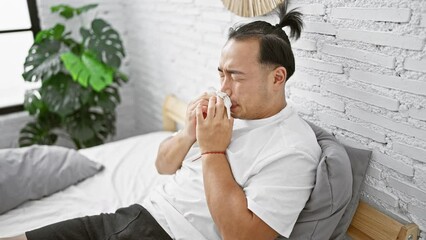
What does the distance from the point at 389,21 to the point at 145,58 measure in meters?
→ 2.11

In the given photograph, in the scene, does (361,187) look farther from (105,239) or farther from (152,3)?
(152,3)

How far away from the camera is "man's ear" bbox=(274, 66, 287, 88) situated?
1301 millimetres

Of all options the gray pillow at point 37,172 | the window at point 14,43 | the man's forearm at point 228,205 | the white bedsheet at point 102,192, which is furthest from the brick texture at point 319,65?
the window at point 14,43

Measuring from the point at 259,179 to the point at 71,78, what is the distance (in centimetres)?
183

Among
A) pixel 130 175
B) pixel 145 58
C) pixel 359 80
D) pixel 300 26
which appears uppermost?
pixel 300 26

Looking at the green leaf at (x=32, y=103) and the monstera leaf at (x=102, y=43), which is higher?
the monstera leaf at (x=102, y=43)

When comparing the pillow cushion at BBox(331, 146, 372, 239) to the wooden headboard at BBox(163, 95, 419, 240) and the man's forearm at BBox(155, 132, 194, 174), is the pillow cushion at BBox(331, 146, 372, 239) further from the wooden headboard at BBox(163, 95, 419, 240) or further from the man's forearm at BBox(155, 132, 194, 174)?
the man's forearm at BBox(155, 132, 194, 174)

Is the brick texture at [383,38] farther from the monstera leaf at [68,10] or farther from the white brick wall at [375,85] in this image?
the monstera leaf at [68,10]

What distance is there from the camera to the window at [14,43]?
9.32 ft

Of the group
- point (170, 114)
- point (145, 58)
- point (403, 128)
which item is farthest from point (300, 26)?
point (145, 58)

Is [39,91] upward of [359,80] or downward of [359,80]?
downward

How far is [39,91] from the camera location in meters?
2.52

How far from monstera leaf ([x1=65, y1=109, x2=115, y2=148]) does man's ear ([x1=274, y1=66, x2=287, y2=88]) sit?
67.9 inches

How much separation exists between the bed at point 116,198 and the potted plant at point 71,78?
1.36 ft
